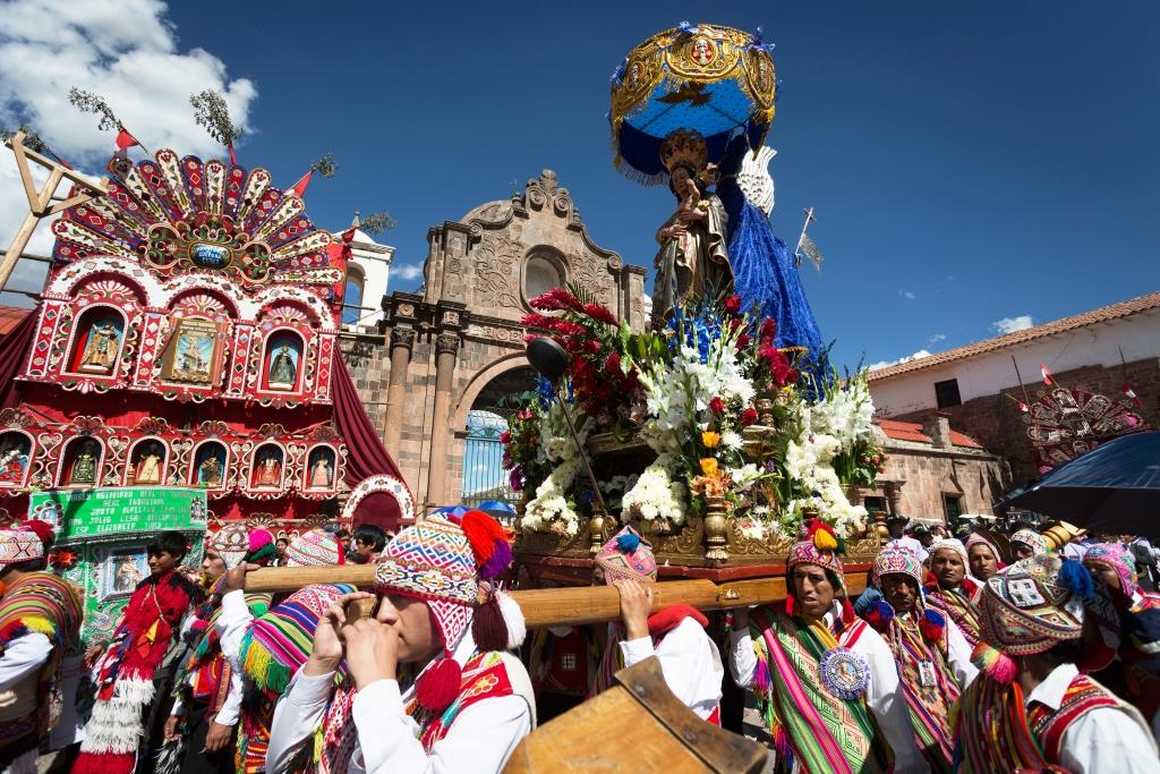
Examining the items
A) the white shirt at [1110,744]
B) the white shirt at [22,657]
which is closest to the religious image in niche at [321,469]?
the white shirt at [22,657]

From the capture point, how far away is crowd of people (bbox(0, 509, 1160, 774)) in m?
1.42

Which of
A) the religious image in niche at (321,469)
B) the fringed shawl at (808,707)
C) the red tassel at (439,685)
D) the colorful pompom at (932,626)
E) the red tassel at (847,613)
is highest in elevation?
the religious image in niche at (321,469)

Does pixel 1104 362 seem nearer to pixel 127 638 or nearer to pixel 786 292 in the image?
pixel 786 292

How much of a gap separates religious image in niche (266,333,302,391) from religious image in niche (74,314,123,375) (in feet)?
8.15

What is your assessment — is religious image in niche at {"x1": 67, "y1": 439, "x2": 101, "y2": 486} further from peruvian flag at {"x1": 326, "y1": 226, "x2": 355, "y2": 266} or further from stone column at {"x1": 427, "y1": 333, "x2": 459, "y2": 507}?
stone column at {"x1": 427, "y1": 333, "x2": 459, "y2": 507}

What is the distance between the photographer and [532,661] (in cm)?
317

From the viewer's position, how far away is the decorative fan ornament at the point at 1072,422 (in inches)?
577

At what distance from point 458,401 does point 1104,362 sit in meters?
21.3

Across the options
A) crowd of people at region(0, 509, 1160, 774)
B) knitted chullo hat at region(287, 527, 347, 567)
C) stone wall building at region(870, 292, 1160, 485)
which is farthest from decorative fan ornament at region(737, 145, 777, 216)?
stone wall building at region(870, 292, 1160, 485)

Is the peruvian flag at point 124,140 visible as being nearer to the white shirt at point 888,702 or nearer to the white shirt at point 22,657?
the white shirt at point 22,657

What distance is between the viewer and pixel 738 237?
16.8ft

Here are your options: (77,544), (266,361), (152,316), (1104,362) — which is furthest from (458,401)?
(1104,362)

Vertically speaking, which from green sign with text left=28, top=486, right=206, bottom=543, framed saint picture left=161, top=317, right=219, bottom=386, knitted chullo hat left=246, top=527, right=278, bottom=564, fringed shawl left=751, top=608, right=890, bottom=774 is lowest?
fringed shawl left=751, top=608, right=890, bottom=774

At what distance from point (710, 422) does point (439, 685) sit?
2432 mm
